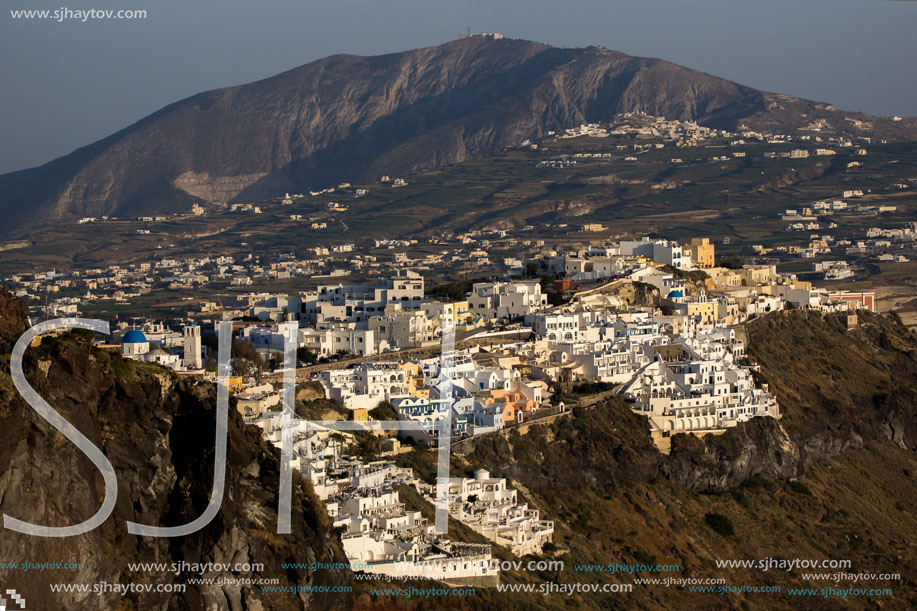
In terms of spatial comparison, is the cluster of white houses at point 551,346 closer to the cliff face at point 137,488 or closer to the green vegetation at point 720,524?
the green vegetation at point 720,524

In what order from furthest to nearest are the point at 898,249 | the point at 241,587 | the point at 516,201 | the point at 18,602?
the point at 516,201 < the point at 898,249 < the point at 241,587 < the point at 18,602

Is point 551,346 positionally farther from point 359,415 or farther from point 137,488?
point 137,488

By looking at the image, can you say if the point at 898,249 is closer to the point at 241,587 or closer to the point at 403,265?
the point at 403,265

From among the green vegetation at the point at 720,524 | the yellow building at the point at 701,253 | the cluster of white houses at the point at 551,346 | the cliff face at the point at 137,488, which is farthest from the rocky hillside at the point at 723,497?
the yellow building at the point at 701,253

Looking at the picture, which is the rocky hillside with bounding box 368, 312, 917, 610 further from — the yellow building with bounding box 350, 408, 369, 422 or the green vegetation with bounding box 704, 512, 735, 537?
the yellow building with bounding box 350, 408, 369, 422

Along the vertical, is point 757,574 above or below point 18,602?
below

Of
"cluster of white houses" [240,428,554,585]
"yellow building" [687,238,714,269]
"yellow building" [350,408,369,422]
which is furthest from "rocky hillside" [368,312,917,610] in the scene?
"yellow building" [687,238,714,269]

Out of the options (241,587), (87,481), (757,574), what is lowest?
(757,574)

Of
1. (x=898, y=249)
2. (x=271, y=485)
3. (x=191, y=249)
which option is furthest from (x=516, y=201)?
(x=271, y=485)
